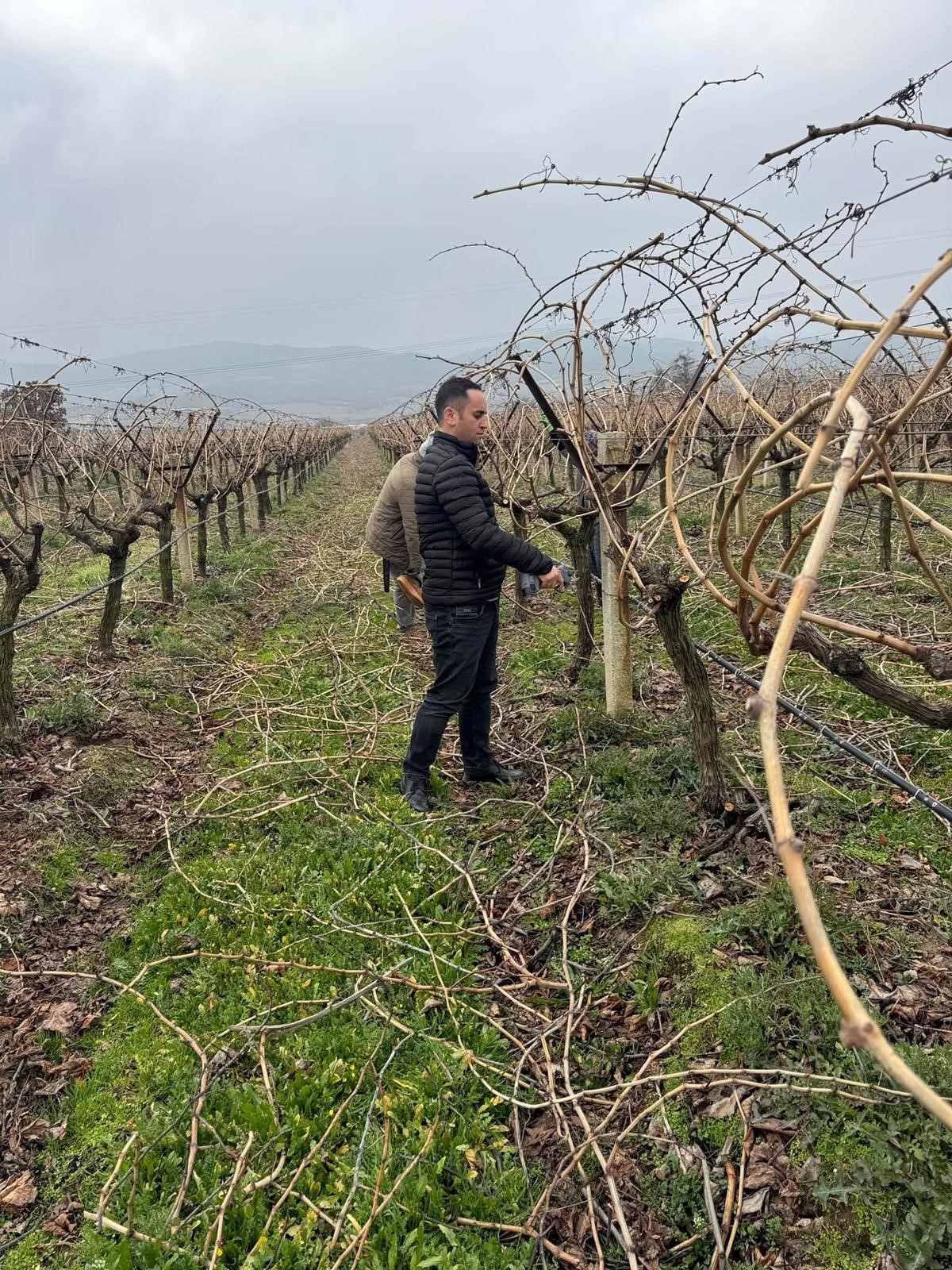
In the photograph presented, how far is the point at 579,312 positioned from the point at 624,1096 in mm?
3081

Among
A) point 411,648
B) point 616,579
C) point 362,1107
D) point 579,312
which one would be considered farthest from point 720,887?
point 411,648

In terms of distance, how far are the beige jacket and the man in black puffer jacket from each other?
2259mm

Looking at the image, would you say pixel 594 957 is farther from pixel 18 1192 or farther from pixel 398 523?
pixel 398 523

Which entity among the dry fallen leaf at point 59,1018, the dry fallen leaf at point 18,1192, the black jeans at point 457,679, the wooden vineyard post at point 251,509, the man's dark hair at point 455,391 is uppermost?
the man's dark hair at point 455,391

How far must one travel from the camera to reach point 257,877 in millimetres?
4047

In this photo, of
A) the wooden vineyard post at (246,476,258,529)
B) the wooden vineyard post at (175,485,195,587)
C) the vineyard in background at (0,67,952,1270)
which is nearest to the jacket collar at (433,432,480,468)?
the vineyard in background at (0,67,952,1270)

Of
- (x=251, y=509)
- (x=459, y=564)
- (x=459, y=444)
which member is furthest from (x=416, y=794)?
(x=251, y=509)

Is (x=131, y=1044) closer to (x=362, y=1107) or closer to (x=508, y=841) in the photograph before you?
(x=362, y=1107)

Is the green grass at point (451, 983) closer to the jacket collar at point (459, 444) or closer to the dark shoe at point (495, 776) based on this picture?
the dark shoe at point (495, 776)

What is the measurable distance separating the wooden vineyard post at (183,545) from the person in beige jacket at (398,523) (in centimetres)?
440

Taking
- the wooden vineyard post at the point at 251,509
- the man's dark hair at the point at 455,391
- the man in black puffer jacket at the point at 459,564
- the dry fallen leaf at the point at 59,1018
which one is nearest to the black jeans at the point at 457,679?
the man in black puffer jacket at the point at 459,564

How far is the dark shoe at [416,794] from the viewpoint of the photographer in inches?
178

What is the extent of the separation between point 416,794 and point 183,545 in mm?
7203

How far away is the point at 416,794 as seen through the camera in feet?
14.9
